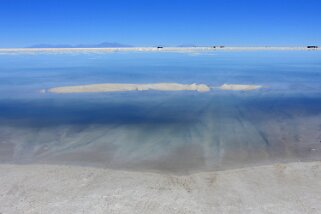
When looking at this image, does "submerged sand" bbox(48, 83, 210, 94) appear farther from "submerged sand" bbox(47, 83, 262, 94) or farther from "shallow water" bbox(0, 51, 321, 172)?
"shallow water" bbox(0, 51, 321, 172)

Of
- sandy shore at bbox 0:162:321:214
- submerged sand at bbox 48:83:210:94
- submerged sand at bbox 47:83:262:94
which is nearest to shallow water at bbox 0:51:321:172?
sandy shore at bbox 0:162:321:214

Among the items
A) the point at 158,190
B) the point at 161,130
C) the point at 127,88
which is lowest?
the point at 158,190

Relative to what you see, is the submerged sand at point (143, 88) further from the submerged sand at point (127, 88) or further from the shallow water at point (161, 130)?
the shallow water at point (161, 130)

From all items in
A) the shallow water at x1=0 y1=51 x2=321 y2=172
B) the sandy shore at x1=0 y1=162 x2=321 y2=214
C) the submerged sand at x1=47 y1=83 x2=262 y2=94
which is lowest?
the sandy shore at x1=0 y1=162 x2=321 y2=214

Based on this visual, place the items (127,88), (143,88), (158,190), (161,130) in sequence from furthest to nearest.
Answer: (143,88) → (127,88) → (161,130) → (158,190)

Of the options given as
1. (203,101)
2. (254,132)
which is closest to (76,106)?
(203,101)

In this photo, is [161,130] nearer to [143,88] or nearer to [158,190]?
[158,190]

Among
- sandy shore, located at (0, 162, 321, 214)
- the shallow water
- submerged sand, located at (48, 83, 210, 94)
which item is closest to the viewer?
sandy shore, located at (0, 162, 321, 214)

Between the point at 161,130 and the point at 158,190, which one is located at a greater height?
the point at 161,130

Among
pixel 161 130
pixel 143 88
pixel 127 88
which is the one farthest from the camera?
pixel 143 88

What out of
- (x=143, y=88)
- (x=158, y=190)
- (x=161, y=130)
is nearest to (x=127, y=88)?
(x=143, y=88)
